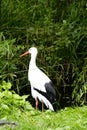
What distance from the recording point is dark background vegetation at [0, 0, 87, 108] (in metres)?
9.45

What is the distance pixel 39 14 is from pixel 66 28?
1.05 m

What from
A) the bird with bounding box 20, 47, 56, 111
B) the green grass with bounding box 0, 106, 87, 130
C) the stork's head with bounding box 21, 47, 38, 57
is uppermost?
the stork's head with bounding box 21, 47, 38, 57

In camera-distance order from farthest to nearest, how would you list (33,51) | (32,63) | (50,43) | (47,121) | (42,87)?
(50,43) → (33,51) → (32,63) → (42,87) → (47,121)

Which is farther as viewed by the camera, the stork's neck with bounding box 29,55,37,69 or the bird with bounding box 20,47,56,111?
the stork's neck with bounding box 29,55,37,69

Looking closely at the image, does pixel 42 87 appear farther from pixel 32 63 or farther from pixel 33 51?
pixel 33 51

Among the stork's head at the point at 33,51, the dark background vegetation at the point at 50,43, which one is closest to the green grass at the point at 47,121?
the dark background vegetation at the point at 50,43

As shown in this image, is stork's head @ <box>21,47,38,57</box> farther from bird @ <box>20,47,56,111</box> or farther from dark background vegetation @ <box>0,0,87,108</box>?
dark background vegetation @ <box>0,0,87,108</box>

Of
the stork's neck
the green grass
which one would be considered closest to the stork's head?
the stork's neck

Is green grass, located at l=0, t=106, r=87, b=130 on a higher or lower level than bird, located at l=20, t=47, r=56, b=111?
higher

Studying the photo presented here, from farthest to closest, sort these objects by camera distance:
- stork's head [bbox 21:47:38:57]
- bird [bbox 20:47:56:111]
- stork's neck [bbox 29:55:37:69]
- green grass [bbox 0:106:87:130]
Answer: stork's head [bbox 21:47:38:57]
stork's neck [bbox 29:55:37:69]
bird [bbox 20:47:56:111]
green grass [bbox 0:106:87:130]

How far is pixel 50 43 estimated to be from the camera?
1029cm

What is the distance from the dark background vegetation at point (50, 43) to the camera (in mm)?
9445

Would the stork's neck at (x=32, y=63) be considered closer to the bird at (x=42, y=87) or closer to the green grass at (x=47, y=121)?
the bird at (x=42, y=87)

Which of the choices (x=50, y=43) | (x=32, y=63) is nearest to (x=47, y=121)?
(x=32, y=63)
